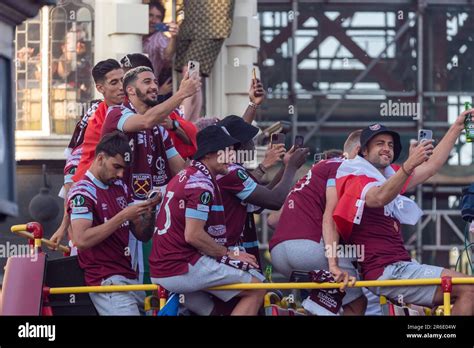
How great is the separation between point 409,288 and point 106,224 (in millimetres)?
1923

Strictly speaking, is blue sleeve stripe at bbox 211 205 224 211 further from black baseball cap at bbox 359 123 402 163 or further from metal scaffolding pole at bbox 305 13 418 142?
metal scaffolding pole at bbox 305 13 418 142

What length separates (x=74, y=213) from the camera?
33.3 ft

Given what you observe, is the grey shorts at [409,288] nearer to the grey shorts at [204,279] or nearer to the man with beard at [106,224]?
the grey shorts at [204,279]

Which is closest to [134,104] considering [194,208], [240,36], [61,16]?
[194,208]

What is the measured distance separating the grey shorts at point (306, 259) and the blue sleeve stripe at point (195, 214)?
78cm

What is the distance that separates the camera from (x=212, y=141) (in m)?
10.0

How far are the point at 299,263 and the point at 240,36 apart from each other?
7.59 m

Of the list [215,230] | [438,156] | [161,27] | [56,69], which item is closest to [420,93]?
[161,27]

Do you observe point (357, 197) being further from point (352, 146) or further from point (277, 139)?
point (277, 139)

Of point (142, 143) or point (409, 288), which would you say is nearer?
point (409, 288)

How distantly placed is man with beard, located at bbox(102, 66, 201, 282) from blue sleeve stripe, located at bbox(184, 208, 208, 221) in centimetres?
87

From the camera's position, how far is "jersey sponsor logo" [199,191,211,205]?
9719mm

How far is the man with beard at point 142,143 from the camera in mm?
10578

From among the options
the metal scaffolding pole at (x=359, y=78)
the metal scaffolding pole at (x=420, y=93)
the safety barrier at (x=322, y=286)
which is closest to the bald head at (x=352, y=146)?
the safety barrier at (x=322, y=286)
